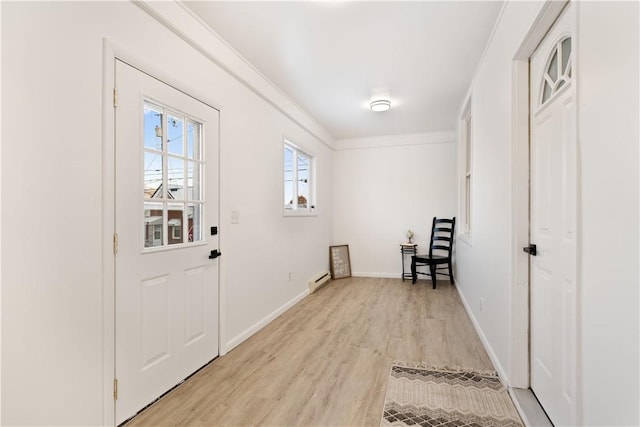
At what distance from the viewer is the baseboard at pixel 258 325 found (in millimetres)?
2707

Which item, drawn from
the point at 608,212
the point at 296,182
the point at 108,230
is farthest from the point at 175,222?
the point at 296,182

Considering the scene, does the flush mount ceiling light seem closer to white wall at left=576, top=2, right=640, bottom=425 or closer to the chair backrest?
the chair backrest

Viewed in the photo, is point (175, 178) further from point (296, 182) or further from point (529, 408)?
point (529, 408)

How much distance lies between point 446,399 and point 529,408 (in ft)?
1.43

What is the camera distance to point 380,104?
383 cm

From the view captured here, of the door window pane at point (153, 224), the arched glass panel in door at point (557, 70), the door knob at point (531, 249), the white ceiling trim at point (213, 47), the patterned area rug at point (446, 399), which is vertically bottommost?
the patterned area rug at point (446, 399)

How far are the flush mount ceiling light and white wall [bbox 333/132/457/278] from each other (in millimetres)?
1863

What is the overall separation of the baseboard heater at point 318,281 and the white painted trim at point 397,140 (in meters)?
2.39

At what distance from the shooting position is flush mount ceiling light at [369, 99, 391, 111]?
12.4ft

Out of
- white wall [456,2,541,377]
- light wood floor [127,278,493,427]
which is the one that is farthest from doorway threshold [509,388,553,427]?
light wood floor [127,278,493,427]

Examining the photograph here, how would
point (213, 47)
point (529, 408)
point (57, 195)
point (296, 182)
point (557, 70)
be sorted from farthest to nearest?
1. point (296, 182)
2. point (213, 47)
3. point (529, 408)
4. point (557, 70)
5. point (57, 195)

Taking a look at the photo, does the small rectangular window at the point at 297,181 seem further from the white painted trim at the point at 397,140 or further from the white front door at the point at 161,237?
the white front door at the point at 161,237

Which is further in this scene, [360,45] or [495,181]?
[360,45]

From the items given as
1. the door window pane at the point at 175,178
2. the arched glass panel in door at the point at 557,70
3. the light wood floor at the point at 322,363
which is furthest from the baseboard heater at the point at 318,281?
the arched glass panel in door at the point at 557,70
